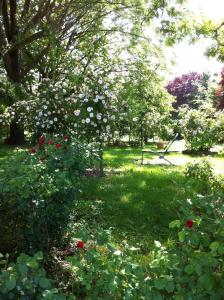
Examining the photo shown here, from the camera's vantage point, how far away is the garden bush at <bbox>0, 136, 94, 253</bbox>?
3.75m

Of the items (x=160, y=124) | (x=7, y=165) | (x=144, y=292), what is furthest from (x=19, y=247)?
(x=160, y=124)

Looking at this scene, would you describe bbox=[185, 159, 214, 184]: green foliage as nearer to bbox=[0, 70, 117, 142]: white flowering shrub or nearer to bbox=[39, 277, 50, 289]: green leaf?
bbox=[0, 70, 117, 142]: white flowering shrub

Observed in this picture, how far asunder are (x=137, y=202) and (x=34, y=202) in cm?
373

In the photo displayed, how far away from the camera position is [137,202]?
7254mm

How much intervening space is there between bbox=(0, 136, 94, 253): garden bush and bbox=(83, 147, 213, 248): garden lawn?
1.27 meters

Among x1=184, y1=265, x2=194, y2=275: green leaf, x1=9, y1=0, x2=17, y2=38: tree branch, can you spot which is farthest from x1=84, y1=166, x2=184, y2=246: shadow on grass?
x1=9, y1=0, x2=17, y2=38: tree branch

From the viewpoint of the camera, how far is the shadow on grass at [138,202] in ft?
19.6

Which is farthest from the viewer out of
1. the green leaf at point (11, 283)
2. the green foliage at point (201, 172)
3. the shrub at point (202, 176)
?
the green foliage at point (201, 172)

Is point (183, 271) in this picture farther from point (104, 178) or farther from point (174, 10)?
point (174, 10)

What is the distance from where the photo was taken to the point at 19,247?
13.1ft

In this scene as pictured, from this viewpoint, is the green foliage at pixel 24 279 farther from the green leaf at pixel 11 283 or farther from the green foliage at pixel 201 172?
the green foliage at pixel 201 172

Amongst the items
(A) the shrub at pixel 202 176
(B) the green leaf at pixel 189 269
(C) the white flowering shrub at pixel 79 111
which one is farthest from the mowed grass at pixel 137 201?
(B) the green leaf at pixel 189 269

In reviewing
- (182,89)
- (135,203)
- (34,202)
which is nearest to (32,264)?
(34,202)

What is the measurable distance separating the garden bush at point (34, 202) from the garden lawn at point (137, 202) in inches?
50.0
